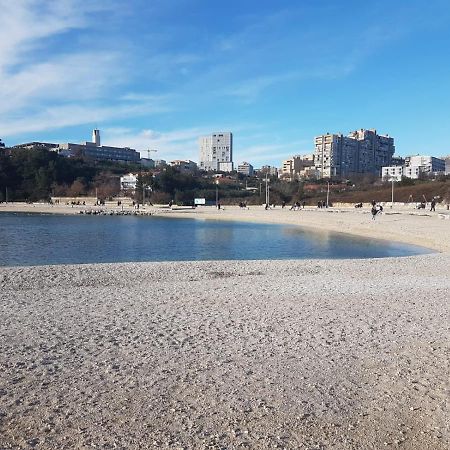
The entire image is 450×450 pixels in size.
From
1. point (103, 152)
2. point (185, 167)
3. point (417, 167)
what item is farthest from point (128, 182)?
point (417, 167)

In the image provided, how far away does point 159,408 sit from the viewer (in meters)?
4.12

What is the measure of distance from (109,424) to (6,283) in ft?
27.2

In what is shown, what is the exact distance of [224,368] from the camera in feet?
17.0

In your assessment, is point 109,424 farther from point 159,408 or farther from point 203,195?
point 203,195

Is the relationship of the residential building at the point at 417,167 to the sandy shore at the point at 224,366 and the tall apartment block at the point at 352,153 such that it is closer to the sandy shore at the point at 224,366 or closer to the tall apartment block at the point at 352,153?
the tall apartment block at the point at 352,153

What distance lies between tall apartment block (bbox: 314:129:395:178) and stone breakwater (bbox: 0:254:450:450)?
13524 cm

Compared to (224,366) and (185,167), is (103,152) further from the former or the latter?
(224,366)

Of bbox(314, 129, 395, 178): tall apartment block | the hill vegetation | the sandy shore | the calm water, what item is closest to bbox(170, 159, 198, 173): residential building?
the hill vegetation

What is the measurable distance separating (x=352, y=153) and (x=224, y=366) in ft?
506

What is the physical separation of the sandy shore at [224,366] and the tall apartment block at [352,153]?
135052 millimetres

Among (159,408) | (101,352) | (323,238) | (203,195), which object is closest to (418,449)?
(159,408)

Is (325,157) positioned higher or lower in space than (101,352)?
higher

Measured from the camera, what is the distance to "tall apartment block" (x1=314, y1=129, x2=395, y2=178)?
147000mm

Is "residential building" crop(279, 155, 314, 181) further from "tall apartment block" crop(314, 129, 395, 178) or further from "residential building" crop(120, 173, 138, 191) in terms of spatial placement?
"residential building" crop(120, 173, 138, 191)
